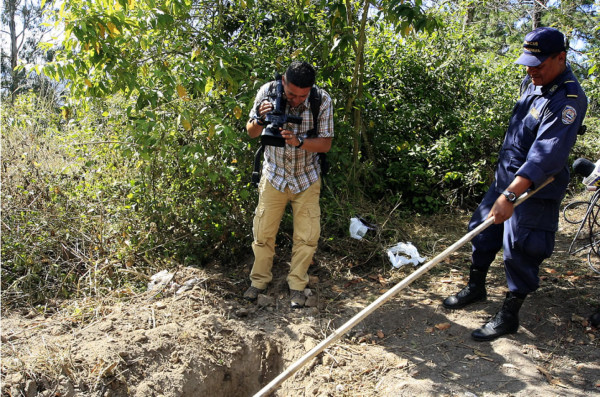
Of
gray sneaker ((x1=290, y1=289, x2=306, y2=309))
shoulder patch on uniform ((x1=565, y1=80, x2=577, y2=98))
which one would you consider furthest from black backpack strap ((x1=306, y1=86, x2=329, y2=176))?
shoulder patch on uniform ((x1=565, y1=80, x2=577, y2=98))

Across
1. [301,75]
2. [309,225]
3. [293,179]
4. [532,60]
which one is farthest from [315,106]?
[532,60]

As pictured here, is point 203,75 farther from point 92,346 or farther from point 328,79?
point 92,346

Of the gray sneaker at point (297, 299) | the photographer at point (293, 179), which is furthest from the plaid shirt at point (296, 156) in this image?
the gray sneaker at point (297, 299)

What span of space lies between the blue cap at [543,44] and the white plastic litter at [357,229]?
2238 mm

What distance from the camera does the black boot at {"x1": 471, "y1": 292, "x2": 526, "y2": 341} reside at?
3.53 m

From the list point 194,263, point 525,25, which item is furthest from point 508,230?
point 525,25

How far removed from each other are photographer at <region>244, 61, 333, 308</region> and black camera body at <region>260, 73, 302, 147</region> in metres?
0.03

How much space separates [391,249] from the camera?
4801 mm

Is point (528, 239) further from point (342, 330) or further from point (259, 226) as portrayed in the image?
point (259, 226)

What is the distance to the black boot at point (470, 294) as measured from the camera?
3.95 meters

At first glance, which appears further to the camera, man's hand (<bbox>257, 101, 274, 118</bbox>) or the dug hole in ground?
man's hand (<bbox>257, 101, 274, 118</bbox>)

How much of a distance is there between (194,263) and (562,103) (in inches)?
131

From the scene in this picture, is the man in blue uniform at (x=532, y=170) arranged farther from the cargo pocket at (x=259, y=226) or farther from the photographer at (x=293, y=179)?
the cargo pocket at (x=259, y=226)

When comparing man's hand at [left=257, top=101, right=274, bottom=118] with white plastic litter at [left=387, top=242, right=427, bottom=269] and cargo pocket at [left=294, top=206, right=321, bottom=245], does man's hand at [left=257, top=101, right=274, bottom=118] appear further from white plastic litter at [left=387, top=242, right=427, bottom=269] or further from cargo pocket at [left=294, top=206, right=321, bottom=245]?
white plastic litter at [left=387, top=242, right=427, bottom=269]
